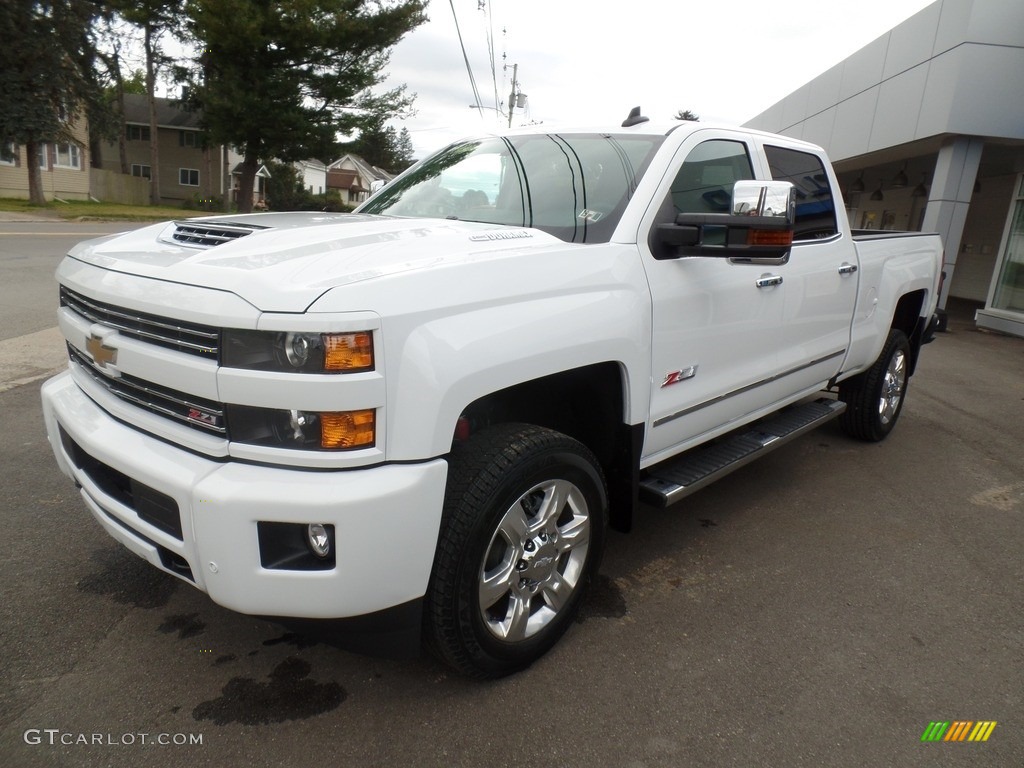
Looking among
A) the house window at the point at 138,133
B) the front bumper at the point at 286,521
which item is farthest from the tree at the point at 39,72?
the front bumper at the point at 286,521

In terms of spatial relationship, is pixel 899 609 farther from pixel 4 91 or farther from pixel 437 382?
pixel 4 91

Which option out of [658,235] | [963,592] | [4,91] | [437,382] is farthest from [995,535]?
[4,91]

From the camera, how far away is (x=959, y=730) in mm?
2410

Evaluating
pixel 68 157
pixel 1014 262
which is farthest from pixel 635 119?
pixel 68 157

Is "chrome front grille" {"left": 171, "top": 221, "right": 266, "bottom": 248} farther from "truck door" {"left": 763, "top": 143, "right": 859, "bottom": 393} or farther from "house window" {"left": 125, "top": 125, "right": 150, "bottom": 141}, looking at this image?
"house window" {"left": 125, "top": 125, "right": 150, "bottom": 141}

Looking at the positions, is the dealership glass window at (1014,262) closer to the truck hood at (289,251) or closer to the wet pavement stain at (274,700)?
the truck hood at (289,251)

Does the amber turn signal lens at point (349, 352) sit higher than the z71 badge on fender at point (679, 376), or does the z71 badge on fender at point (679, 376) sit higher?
the amber turn signal lens at point (349, 352)

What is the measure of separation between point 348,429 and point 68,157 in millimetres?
40953

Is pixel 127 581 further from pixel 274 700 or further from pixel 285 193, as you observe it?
pixel 285 193

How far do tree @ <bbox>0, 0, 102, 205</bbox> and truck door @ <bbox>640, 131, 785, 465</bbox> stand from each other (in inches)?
1244

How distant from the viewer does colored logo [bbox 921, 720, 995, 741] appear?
238cm

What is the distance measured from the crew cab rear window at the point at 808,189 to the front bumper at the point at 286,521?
2795 millimetres

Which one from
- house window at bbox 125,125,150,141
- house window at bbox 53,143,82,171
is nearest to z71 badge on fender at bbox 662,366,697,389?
house window at bbox 53,143,82,171

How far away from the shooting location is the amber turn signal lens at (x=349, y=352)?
1.91 m
